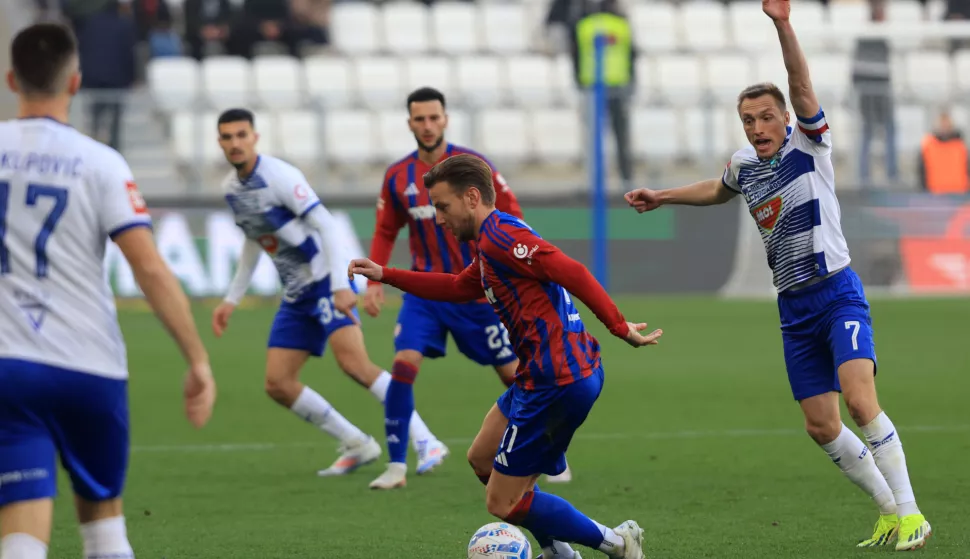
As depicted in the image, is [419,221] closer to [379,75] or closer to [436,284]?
[436,284]

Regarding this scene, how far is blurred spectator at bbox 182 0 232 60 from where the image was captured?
22094 mm

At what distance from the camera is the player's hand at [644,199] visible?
7062 mm

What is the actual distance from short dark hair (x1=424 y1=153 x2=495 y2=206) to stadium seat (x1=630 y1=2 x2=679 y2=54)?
1828 centimetres

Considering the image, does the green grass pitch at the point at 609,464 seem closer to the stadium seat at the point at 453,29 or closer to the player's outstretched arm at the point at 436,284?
the player's outstretched arm at the point at 436,284

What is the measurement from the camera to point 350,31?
23.2 m

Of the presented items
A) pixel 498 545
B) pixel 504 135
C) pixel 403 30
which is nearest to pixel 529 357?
pixel 498 545

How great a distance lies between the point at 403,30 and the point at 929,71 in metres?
Result: 8.02

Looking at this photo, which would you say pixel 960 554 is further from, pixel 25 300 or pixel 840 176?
pixel 840 176

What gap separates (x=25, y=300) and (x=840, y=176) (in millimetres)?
17646

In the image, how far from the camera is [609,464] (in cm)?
916

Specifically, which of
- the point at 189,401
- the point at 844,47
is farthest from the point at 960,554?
the point at 844,47

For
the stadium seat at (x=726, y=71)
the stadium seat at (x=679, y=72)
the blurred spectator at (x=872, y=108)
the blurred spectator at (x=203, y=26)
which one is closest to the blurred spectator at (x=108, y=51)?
the blurred spectator at (x=203, y=26)

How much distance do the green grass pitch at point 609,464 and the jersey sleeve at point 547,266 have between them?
1.30 meters

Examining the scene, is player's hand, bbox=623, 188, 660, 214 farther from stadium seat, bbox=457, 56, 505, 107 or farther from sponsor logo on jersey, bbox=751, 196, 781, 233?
stadium seat, bbox=457, 56, 505, 107
